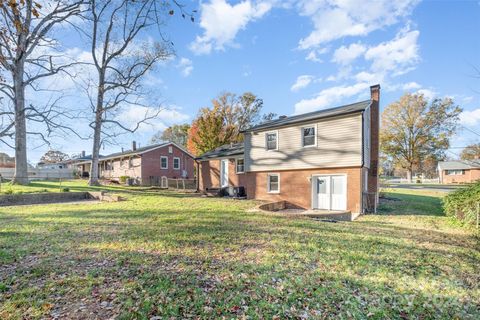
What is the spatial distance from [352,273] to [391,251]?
2102mm

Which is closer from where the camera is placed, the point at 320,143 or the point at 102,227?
the point at 102,227

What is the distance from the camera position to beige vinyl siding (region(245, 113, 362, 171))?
1243 cm

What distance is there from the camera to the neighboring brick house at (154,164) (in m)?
28.2

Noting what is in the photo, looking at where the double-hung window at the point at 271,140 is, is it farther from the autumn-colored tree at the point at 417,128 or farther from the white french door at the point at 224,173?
the autumn-colored tree at the point at 417,128

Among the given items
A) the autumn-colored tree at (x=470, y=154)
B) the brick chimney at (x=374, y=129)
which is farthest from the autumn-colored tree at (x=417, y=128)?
the brick chimney at (x=374, y=129)

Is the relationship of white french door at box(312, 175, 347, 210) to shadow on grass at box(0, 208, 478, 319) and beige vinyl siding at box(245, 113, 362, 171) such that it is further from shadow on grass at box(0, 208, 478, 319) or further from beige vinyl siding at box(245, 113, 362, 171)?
shadow on grass at box(0, 208, 478, 319)

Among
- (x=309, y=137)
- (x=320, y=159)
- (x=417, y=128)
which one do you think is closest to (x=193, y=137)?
(x=309, y=137)

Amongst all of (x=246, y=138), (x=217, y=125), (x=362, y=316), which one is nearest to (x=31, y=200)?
(x=246, y=138)

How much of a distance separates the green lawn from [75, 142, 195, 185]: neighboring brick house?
20185 millimetres

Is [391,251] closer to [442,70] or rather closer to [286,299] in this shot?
[286,299]

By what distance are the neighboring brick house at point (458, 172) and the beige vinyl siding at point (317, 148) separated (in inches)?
1820

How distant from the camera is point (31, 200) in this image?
15.1m

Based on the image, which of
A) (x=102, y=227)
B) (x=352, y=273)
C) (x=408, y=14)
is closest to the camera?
(x=352, y=273)

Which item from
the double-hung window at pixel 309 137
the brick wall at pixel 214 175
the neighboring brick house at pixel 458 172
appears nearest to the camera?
the double-hung window at pixel 309 137
